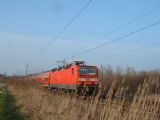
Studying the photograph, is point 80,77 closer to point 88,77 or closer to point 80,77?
point 80,77

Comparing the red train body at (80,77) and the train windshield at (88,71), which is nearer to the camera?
the red train body at (80,77)

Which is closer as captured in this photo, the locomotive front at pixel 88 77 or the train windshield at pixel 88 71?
the locomotive front at pixel 88 77

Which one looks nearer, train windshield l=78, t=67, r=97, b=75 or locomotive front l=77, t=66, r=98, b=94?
locomotive front l=77, t=66, r=98, b=94

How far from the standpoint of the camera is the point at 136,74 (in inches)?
1908

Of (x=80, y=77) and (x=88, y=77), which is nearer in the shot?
(x=80, y=77)

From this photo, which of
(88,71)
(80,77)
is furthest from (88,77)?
(80,77)

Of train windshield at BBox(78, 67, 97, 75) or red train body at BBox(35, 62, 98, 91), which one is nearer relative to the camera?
red train body at BBox(35, 62, 98, 91)

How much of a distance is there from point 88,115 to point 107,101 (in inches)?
29.0

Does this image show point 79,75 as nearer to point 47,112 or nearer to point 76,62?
point 76,62

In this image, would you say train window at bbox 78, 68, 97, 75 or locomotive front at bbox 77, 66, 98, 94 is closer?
locomotive front at bbox 77, 66, 98, 94

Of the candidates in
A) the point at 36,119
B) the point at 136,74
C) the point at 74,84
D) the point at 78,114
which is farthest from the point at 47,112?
the point at 136,74

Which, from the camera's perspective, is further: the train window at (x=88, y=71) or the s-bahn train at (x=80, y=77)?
the train window at (x=88, y=71)

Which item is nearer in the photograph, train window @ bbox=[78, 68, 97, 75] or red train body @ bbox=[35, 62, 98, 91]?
red train body @ bbox=[35, 62, 98, 91]

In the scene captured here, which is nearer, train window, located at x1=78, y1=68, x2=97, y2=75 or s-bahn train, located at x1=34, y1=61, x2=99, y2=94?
s-bahn train, located at x1=34, y1=61, x2=99, y2=94
